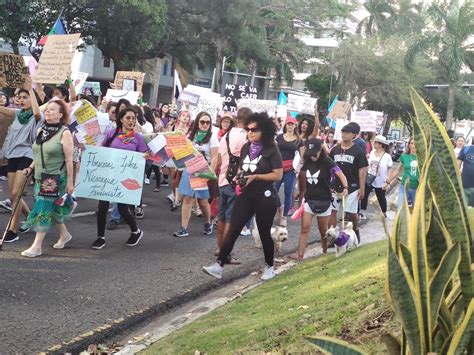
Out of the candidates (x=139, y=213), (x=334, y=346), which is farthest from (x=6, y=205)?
(x=334, y=346)

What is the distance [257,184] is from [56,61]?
3.26 meters

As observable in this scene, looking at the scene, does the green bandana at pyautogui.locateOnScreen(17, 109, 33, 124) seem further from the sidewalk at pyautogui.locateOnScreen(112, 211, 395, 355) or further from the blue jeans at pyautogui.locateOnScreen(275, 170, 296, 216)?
the blue jeans at pyautogui.locateOnScreen(275, 170, 296, 216)

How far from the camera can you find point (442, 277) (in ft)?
7.40

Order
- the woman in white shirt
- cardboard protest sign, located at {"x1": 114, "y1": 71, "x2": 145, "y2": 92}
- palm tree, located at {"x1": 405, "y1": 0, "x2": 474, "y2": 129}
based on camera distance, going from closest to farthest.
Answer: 1. the woman in white shirt
2. cardboard protest sign, located at {"x1": 114, "y1": 71, "x2": 145, "y2": 92}
3. palm tree, located at {"x1": 405, "y1": 0, "x2": 474, "y2": 129}

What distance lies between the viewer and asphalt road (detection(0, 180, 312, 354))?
4.82 m

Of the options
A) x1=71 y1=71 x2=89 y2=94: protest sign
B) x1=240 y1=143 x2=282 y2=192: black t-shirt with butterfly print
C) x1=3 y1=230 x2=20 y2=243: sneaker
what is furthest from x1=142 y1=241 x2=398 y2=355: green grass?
x1=71 y1=71 x2=89 y2=94: protest sign

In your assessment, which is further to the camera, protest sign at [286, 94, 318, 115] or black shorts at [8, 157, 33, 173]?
protest sign at [286, 94, 318, 115]

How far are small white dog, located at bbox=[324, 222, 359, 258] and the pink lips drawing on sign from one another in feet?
8.00

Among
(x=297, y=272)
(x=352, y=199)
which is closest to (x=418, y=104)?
(x=297, y=272)

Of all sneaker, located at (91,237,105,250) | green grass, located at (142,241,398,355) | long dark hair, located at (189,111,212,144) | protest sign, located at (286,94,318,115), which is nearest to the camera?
green grass, located at (142,241,398,355)

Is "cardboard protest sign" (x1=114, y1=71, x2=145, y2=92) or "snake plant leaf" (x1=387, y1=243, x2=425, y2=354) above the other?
"cardboard protest sign" (x1=114, y1=71, x2=145, y2=92)

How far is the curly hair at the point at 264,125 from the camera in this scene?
6571mm

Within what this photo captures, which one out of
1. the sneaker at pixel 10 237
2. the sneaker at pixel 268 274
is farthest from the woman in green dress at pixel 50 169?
the sneaker at pixel 268 274

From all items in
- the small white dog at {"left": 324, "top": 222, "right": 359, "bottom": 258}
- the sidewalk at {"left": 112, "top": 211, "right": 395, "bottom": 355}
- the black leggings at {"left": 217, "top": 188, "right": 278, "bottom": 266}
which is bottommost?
the sidewalk at {"left": 112, "top": 211, "right": 395, "bottom": 355}
